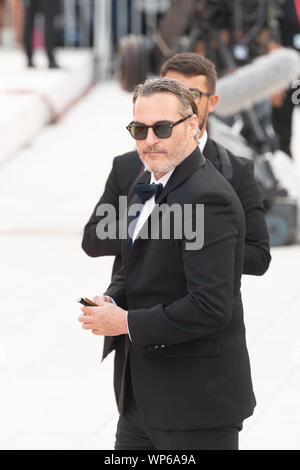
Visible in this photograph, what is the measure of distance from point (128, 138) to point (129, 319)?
11.0 metres

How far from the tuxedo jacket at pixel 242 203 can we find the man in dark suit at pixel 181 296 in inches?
19.2

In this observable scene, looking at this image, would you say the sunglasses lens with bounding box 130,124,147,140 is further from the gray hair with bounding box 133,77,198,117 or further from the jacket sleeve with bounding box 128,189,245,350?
the jacket sleeve with bounding box 128,189,245,350

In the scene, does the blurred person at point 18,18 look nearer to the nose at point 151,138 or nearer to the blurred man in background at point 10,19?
the blurred man in background at point 10,19

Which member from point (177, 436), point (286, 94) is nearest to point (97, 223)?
point (177, 436)

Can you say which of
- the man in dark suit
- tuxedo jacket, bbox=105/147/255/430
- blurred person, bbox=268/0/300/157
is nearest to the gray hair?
the man in dark suit

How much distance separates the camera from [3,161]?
12.0 metres

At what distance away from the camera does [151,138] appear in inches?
110

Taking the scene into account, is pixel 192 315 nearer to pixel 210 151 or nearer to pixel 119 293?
pixel 119 293

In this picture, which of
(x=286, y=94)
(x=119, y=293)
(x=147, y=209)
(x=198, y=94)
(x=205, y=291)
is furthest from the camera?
(x=286, y=94)

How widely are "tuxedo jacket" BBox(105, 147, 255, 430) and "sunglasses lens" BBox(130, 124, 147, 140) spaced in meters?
0.12

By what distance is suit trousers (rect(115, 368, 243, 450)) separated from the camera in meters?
2.85

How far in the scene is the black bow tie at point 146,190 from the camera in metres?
2.85

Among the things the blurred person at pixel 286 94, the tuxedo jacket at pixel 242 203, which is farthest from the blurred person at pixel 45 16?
the tuxedo jacket at pixel 242 203

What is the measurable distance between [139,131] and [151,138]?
6 cm
